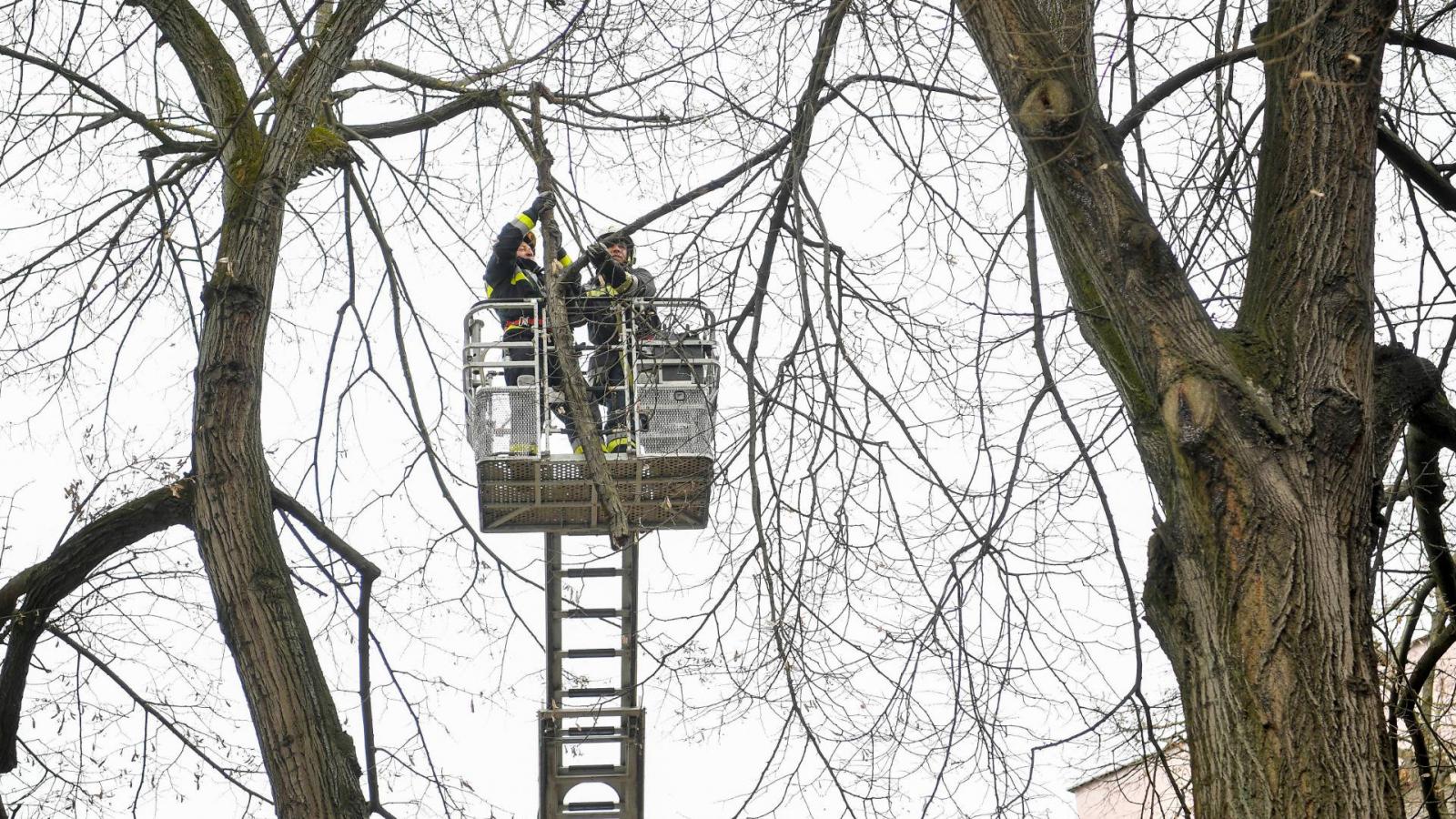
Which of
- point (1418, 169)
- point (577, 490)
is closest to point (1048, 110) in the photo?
point (1418, 169)

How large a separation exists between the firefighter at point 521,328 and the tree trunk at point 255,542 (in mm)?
1492

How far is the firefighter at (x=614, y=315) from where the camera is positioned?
6.20 metres

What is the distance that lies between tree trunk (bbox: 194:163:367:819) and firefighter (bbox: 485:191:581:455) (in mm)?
1492

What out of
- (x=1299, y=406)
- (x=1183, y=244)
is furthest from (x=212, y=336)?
(x=1299, y=406)

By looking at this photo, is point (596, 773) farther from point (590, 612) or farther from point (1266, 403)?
point (1266, 403)

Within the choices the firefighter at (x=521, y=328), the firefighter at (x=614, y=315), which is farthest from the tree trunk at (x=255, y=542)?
the firefighter at (x=521, y=328)

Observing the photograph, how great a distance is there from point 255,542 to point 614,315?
166 cm

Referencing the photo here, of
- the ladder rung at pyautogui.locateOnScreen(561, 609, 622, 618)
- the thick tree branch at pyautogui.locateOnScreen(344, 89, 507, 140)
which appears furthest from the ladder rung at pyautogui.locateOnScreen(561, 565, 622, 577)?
the thick tree branch at pyautogui.locateOnScreen(344, 89, 507, 140)

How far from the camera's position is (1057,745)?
208 inches

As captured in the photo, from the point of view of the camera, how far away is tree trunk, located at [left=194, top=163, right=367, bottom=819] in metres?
5.73

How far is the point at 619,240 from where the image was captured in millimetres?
6156

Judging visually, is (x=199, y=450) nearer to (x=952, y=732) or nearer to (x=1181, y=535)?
(x=952, y=732)

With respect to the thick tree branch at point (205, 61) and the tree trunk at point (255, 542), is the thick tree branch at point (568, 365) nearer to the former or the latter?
the tree trunk at point (255, 542)

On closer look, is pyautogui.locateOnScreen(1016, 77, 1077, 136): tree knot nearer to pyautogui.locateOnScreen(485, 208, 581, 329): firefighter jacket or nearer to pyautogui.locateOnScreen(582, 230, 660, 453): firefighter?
pyautogui.locateOnScreen(582, 230, 660, 453): firefighter
